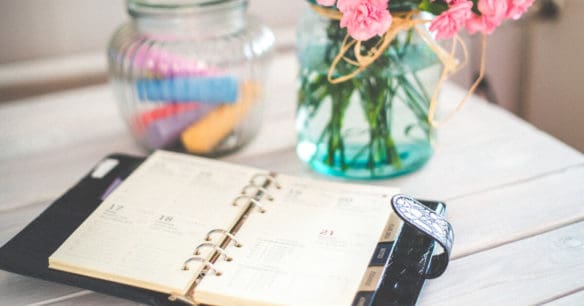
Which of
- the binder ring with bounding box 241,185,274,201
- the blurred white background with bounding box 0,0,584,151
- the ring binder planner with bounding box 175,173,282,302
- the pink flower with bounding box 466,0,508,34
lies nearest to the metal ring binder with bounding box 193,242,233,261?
the ring binder planner with bounding box 175,173,282,302

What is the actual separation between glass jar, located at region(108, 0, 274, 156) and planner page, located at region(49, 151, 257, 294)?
0.09 metres

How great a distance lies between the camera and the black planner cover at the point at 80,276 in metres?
0.62

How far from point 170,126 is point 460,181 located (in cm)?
41

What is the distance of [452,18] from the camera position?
65 cm

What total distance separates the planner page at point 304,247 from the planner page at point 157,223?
0.04 meters

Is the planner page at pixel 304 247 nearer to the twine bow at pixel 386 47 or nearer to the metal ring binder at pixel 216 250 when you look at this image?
the metal ring binder at pixel 216 250

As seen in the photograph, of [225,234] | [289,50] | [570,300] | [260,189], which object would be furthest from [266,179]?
[289,50]

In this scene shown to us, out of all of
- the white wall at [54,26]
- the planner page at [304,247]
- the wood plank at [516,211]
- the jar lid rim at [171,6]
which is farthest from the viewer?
the white wall at [54,26]

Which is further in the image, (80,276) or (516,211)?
(516,211)

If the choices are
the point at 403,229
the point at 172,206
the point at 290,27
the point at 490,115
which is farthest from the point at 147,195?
the point at 290,27

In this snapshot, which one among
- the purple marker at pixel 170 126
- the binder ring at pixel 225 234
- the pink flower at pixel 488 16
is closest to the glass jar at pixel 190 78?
the purple marker at pixel 170 126

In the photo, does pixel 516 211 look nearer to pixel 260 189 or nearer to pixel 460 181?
pixel 460 181

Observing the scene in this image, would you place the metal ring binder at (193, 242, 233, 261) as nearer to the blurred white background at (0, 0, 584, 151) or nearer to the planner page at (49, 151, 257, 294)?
the planner page at (49, 151, 257, 294)

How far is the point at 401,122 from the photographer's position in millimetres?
823
